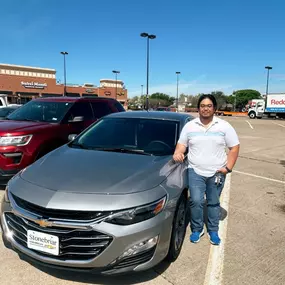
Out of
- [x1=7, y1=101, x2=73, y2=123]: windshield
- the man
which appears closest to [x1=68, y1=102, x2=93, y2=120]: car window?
[x1=7, y1=101, x2=73, y2=123]: windshield

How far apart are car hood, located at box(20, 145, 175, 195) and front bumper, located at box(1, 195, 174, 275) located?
0.32m

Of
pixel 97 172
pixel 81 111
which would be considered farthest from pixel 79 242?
pixel 81 111

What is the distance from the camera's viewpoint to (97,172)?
9.55 ft

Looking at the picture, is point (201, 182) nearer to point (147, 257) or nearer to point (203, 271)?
point (203, 271)

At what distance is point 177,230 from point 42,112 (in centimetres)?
445

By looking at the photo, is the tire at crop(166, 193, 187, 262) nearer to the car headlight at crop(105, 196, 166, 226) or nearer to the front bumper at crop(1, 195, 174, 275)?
the front bumper at crop(1, 195, 174, 275)

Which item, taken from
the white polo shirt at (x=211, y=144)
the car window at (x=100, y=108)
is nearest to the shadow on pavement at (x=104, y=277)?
the white polo shirt at (x=211, y=144)

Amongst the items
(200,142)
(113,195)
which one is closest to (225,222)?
(200,142)

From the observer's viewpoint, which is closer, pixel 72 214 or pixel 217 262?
pixel 72 214

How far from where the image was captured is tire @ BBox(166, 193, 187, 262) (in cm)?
288

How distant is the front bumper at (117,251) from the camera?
2.32 meters

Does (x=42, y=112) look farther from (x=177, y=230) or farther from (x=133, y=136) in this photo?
(x=177, y=230)

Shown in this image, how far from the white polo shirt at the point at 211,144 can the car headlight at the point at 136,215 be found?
0.95m

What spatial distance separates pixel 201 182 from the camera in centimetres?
332
